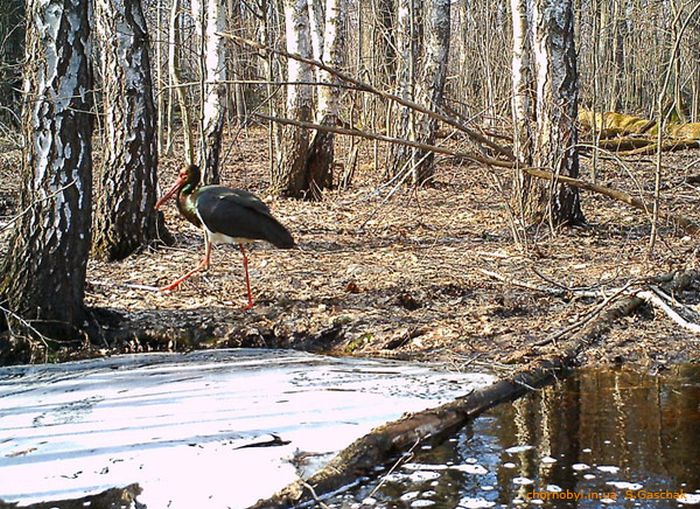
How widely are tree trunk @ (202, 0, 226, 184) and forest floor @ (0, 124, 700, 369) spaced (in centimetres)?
148

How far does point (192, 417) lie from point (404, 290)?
3253 millimetres

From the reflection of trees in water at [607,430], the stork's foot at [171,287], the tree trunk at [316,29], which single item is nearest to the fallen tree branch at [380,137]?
the stork's foot at [171,287]

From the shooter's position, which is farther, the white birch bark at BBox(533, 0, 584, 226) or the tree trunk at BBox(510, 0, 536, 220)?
the tree trunk at BBox(510, 0, 536, 220)

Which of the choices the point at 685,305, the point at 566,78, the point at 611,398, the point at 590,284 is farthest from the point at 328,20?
the point at 611,398

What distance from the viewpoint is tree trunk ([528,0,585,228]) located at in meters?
9.83

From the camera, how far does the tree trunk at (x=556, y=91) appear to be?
32.2 feet

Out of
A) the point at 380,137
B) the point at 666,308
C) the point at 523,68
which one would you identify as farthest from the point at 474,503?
the point at 523,68

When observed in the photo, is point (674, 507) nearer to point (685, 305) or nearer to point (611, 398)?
point (611, 398)

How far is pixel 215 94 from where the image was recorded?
40.6ft

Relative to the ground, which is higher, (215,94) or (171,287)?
(215,94)

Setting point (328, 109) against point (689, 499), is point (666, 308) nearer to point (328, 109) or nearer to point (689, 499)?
point (689, 499)

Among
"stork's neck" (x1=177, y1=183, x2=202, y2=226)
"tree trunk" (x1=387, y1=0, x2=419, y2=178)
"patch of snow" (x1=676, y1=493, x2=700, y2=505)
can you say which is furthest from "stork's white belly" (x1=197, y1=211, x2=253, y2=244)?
"tree trunk" (x1=387, y1=0, x2=419, y2=178)

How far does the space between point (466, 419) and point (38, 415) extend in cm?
224

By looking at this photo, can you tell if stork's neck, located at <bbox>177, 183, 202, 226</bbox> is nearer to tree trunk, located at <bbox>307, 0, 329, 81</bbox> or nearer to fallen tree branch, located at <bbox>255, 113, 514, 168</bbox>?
fallen tree branch, located at <bbox>255, 113, 514, 168</bbox>
